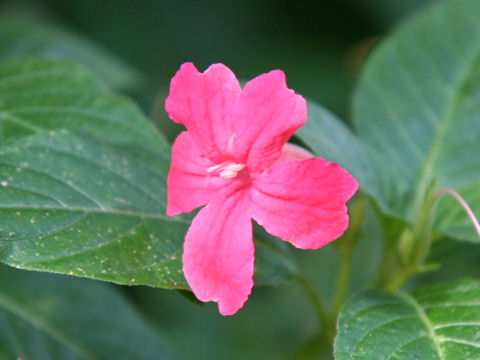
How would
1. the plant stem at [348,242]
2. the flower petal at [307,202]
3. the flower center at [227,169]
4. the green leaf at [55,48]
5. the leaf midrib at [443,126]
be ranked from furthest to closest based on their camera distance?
the green leaf at [55,48], the leaf midrib at [443,126], the plant stem at [348,242], the flower center at [227,169], the flower petal at [307,202]

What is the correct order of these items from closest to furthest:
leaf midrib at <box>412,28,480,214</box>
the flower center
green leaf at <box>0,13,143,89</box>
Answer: the flower center, leaf midrib at <box>412,28,480,214</box>, green leaf at <box>0,13,143,89</box>

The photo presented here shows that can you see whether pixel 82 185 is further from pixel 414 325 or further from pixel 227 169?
pixel 414 325

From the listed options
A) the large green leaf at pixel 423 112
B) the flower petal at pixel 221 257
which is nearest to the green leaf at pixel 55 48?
the large green leaf at pixel 423 112

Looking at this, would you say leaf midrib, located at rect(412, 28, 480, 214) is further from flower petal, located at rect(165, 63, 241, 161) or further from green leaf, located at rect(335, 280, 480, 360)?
flower petal, located at rect(165, 63, 241, 161)

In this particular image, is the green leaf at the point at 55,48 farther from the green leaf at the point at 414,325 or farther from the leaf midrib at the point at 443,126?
the green leaf at the point at 414,325

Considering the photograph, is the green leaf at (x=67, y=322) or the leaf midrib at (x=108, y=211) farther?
the green leaf at (x=67, y=322)

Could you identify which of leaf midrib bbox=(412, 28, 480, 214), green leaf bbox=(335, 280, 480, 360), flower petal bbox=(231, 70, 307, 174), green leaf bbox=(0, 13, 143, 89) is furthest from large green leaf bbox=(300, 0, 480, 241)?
green leaf bbox=(0, 13, 143, 89)

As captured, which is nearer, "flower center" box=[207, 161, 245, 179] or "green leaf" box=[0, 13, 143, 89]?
"flower center" box=[207, 161, 245, 179]
